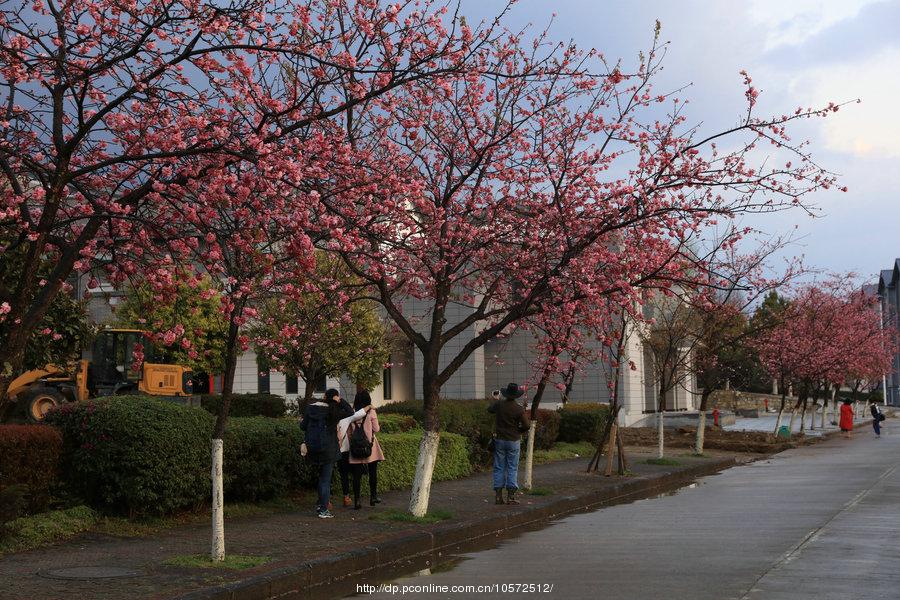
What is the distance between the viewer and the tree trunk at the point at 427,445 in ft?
45.8

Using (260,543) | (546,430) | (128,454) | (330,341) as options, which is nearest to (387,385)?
(546,430)

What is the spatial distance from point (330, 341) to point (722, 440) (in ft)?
58.7

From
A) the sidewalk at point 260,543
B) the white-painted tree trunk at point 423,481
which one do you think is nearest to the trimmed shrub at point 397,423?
the sidewalk at point 260,543

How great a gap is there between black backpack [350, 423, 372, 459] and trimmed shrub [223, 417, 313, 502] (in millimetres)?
841

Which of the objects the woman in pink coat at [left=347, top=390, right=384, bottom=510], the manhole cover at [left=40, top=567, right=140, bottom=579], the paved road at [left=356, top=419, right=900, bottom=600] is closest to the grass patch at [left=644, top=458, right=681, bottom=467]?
the paved road at [left=356, top=419, right=900, bottom=600]

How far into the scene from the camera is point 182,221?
948 centimetres

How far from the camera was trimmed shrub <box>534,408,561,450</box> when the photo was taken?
1092 inches

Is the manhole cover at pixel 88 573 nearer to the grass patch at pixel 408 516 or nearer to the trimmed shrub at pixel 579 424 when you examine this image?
the grass patch at pixel 408 516

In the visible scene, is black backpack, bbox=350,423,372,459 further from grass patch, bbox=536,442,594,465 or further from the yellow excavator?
the yellow excavator

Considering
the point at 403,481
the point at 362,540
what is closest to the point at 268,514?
the point at 362,540

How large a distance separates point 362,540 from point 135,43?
604 cm

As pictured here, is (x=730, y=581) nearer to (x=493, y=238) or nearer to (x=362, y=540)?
(x=362, y=540)

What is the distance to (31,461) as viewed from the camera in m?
12.0

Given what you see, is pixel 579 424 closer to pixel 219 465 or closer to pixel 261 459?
pixel 261 459
